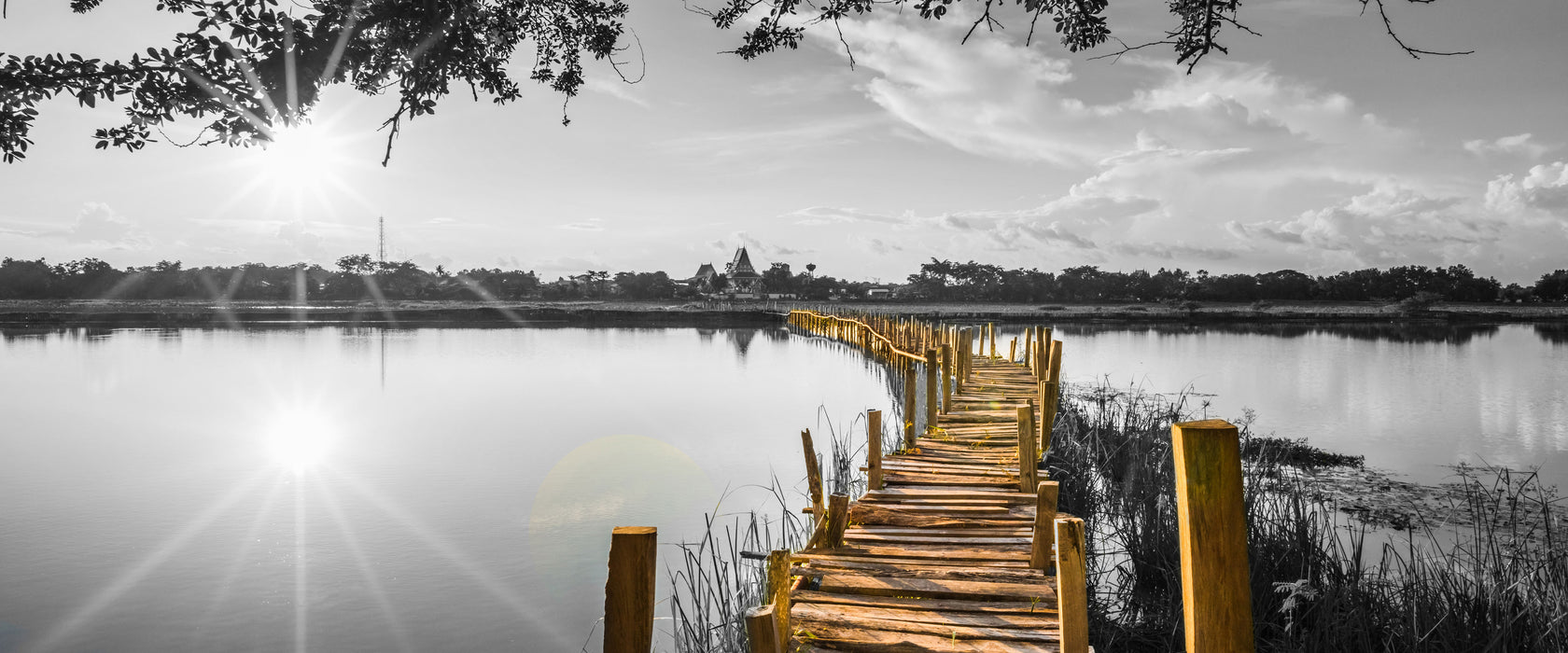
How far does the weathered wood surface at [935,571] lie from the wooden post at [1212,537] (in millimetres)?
1663

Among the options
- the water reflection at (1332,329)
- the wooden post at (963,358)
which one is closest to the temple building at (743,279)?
the water reflection at (1332,329)

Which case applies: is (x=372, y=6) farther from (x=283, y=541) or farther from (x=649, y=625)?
(x=283, y=541)

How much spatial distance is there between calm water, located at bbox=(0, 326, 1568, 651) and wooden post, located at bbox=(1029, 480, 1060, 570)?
4.15 meters

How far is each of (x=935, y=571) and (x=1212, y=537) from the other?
3.35 m

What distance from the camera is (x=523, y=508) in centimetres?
1140

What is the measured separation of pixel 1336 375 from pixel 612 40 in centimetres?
2709

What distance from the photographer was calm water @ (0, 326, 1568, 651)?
774cm

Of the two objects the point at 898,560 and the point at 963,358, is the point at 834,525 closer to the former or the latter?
the point at 898,560

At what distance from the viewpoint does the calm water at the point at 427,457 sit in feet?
25.4

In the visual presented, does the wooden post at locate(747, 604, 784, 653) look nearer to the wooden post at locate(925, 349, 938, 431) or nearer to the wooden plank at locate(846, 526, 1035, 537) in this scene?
the wooden plank at locate(846, 526, 1035, 537)

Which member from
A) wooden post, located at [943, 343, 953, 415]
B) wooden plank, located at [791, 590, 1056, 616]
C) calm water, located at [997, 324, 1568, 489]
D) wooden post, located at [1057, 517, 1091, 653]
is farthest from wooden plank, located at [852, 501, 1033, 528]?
calm water, located at [997, 324, 1568, 489]

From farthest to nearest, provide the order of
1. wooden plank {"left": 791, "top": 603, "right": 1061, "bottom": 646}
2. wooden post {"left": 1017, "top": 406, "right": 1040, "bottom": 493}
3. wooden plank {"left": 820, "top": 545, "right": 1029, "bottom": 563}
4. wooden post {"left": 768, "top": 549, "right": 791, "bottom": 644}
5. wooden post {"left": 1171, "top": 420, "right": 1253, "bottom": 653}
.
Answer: wooden post {"left": 1017, "top": 406, "right": 1040, "bottom": 493}, wooden plank {"left": 820, "top": 545, "right": 1029, "bottom": 563}, wooden plank {"left": 791, "top": 603, "right": 1061, "bottom": 646}, wooden post {"left": 768, "top": 549, "right": 791, "bottom": 644}, wooden post {"left": 1171, "top": 420, "right": 1253, "bottom": 653}

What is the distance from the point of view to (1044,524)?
4539 mm

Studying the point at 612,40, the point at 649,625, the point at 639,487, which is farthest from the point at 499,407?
the point at 649,625
